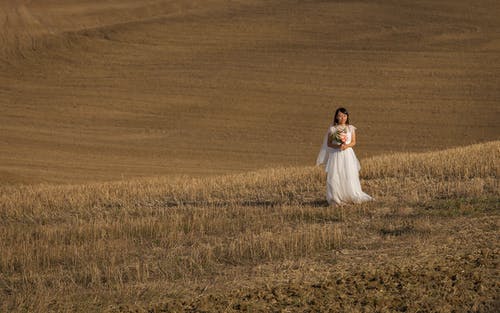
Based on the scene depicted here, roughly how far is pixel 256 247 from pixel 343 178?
13.1 ft

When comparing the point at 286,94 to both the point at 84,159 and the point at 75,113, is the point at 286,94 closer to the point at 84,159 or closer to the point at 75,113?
the point at 75,113

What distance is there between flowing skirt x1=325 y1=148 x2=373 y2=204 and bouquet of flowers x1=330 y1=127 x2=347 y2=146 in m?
→ 0.20

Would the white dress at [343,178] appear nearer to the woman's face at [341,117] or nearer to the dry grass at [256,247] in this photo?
the woman's face at [341,117]

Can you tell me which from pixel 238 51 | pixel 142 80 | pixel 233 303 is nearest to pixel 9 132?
pixel 142 80

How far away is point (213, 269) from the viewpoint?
35.8 ft

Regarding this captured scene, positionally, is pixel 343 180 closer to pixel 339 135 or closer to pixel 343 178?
pixel 343 178

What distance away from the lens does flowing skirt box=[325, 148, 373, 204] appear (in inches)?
603

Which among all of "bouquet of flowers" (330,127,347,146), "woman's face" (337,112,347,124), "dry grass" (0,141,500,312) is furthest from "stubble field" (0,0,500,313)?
"woman's face" (337,112,347,124)

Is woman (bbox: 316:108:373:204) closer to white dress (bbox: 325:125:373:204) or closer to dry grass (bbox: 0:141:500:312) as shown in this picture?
white dress (bbox: 325:125:373:204)

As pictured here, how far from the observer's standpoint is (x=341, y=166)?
1555 centimetres

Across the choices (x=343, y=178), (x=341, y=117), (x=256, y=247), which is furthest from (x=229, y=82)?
(x=256, y=247)

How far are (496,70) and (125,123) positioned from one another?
56.4 feet

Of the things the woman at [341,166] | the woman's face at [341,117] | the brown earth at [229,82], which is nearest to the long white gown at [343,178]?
the woman at [341,166]

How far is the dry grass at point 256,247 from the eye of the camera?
931 centimetres
